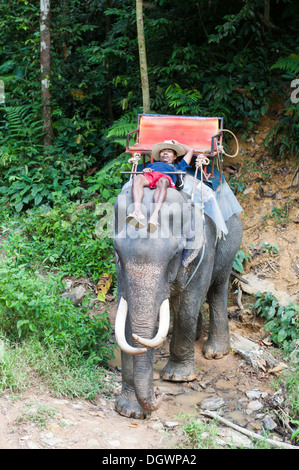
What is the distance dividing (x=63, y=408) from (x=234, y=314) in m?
3.31

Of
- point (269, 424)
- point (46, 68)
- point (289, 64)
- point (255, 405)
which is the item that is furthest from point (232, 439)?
point (46, 68)

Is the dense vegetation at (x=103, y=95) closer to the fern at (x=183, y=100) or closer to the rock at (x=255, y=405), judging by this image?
the fern at (x=183, y=100)

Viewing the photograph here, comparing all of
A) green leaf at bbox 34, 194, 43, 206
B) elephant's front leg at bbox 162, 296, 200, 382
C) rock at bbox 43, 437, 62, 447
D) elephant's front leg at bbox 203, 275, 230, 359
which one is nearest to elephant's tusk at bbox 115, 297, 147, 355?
rock at bbox 43, 437, 62, 447

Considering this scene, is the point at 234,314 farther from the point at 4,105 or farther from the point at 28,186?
the point at 4,105

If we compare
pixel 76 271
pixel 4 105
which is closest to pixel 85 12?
pixel 4 105

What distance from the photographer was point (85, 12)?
1156 cm

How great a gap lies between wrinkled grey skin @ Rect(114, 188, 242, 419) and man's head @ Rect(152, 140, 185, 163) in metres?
0.60

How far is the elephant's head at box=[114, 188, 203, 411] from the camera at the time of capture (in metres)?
4.36

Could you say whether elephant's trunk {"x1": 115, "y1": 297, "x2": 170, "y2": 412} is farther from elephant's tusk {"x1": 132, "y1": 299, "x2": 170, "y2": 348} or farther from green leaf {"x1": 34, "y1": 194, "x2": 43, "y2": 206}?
green leaf {"x1": 34, "y1": 194, "x2": 43, "y2": 206}

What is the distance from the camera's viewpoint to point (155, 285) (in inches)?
173

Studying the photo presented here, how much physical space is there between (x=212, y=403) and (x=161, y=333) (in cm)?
147

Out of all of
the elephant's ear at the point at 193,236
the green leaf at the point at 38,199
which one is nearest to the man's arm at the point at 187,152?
the elephant's ear at the point at 193,236

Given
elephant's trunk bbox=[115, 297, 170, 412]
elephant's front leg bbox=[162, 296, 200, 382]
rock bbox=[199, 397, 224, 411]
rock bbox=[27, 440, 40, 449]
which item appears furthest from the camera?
elephant's front leg bbox=[162, 296, 200, 382]

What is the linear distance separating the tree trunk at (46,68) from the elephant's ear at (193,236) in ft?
17.4
